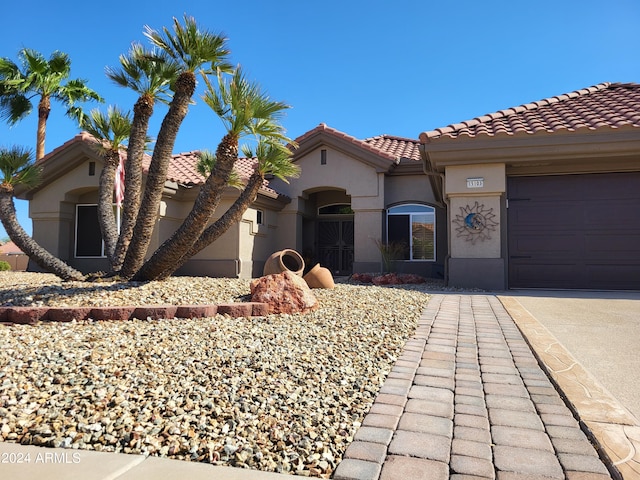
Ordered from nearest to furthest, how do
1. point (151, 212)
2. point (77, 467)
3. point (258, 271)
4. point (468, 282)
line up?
1. point (77, 467)
2. point (151, 212)
3. point (468, 282)
4. point (258, 271)

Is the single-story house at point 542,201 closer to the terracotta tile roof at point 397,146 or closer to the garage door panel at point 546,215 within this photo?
the garage door panel at point 546,215

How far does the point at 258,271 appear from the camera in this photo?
1374cm

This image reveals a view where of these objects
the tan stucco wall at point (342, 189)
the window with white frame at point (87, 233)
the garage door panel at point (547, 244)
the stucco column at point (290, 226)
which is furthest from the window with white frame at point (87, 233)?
the garage door panel at point (547, 244)

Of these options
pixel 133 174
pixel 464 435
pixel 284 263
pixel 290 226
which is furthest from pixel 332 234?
pixel 464 435

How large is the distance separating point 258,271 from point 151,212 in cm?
682

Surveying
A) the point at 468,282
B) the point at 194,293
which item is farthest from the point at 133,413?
the point at 468,282

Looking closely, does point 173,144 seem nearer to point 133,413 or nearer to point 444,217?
point 133,413

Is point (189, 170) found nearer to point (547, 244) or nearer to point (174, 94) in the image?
point (174, 94)

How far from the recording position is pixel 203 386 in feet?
9.73

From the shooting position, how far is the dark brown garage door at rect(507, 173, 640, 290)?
9.75 meters

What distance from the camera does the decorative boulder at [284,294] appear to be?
589 cm

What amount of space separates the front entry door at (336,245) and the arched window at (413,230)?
226cm

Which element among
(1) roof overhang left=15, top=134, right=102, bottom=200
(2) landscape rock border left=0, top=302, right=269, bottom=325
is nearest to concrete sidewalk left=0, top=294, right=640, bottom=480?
(2) landscape rock border left=0, top=302, right=269, bottom=325

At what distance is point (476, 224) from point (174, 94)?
743cm
